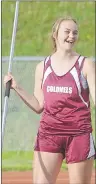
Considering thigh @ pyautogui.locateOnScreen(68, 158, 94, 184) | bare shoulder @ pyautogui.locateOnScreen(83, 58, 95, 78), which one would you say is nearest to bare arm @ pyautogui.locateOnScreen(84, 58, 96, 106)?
bare shoulder @ pyautogui.locateOnScreen(83, 58, 95, 78)

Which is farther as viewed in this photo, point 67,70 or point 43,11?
point 43,11

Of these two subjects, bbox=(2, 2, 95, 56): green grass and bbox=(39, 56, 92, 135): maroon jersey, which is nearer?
bbox=(39, 56, 92, 135): maroon jersey

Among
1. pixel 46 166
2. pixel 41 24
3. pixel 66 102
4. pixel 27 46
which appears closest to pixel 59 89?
pixel 66 102

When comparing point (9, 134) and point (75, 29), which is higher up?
point (75, 29)

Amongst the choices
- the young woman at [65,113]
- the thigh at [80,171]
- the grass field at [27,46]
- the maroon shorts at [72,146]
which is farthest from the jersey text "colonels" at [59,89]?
the grass field at [27,46]

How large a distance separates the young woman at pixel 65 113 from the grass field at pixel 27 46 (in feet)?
14.2

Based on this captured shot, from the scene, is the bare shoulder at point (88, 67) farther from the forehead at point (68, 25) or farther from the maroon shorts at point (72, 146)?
the maroon shorts at point (72, 146)

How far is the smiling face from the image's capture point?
3.63 meters

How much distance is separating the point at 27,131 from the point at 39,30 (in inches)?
75.4

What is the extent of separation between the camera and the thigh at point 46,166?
363 cm

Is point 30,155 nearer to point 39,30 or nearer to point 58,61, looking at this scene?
point 39,30

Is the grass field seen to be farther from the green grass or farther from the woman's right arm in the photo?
the woman's right arm

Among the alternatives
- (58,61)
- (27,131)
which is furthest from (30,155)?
(58,61)

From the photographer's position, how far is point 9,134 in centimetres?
817
